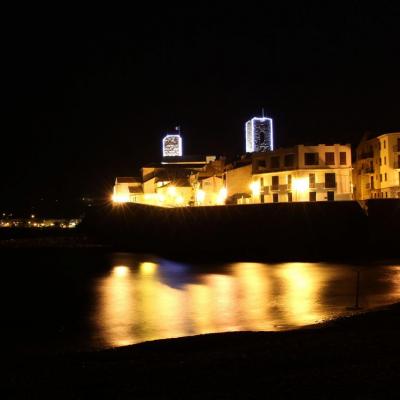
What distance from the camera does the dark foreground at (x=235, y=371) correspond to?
8.02m

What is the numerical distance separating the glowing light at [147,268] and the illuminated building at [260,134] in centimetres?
3811

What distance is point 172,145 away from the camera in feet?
339

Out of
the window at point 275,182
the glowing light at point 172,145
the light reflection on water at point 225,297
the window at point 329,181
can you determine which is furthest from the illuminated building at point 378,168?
the glowing light at point 172,145

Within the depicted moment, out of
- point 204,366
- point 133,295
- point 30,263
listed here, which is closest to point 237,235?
point 30,263

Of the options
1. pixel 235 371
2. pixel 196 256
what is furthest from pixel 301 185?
pixel 235 371

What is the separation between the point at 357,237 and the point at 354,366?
37606 millimetres

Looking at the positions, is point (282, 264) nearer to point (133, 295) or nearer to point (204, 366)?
point (133, 295)

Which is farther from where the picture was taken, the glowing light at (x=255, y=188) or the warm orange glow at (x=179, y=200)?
the warm orange glow at (x=179, y=200)

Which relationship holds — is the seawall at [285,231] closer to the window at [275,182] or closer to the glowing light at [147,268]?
the glowing light at [147,268]

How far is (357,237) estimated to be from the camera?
45.4 meters

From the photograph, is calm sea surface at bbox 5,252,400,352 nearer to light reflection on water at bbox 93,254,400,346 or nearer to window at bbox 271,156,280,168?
light reflection on water at bbox 93,254,400,346

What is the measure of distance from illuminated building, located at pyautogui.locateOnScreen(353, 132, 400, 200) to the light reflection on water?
18174mm

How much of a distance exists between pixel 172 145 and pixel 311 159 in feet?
169

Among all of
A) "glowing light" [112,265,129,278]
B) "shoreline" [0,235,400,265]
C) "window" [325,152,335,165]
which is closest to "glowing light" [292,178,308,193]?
"window" [325,152,335,165]
